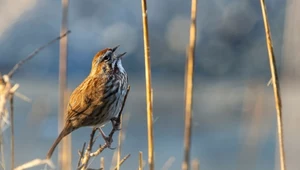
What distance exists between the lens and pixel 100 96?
4.31 m

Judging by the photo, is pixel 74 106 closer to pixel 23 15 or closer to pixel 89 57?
pixel 89 57

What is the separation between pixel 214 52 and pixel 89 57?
95.4 inches

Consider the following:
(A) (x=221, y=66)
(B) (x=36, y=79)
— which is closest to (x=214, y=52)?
(A) (x=221, y=66)

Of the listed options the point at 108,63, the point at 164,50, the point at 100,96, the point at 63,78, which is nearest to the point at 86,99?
the point at 100,96

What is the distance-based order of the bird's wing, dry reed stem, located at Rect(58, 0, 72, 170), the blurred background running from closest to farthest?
dry reed stem, located at Rect(58, 0, 72, 170)
the bird's wing
the blurred background

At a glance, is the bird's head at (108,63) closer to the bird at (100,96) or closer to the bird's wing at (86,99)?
the bird at (100,96)

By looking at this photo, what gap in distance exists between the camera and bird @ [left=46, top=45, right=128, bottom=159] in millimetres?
4157

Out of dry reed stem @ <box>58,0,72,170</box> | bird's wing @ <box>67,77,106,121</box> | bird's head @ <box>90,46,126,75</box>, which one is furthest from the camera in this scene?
bird's head @ <box>90,46,126,75</box>

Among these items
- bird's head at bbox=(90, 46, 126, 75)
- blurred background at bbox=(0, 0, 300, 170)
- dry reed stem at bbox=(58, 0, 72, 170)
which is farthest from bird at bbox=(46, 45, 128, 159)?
blurred background at bbox=(0, 0, 300, 170)

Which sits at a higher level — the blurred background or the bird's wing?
the blurred background

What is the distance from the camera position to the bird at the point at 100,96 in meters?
4.16

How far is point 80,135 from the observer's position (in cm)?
998

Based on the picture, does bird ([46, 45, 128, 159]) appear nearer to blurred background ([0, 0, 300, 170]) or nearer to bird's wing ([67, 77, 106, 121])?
bird's wing ([67, 77, 106, 121])

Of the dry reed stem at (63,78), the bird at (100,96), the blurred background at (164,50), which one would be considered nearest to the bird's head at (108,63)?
the bird at (100,96)
